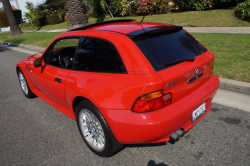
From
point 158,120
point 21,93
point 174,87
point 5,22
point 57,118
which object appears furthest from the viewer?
point 5,22

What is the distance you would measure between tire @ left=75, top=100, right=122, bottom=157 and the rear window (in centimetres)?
89

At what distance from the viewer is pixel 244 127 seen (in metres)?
2.99

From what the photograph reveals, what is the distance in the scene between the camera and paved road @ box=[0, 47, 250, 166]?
2.51m

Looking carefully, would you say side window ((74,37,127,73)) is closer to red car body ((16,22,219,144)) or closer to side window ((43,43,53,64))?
red car body ((16,22,219,144))

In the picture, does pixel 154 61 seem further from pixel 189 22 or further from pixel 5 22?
pixel 5 22

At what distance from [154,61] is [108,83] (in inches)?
22.6

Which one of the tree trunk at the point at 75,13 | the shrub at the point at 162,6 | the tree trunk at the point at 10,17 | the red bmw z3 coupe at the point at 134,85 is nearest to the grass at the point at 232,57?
the red bmw z3 coupe at the point at 134,85

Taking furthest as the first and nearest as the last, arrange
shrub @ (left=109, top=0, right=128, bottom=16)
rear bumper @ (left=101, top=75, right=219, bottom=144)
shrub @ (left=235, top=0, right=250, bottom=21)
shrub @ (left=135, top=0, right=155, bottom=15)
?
1. shrub @ (left=109, top=0, right=128, bottom=16)
2. shrub @ (left=135, top=0, right=155, bottom=15)
3. shrub @ (left=235, top=0, right=250, bottom=21)
4. rear bumper @ (left=101, top=75, right=219, bottom=144)

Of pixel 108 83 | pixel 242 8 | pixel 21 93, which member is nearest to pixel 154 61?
pixel 108 83

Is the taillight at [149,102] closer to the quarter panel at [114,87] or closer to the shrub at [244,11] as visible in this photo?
the quarter panel at [114,87]

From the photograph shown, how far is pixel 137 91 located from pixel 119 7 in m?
19.1

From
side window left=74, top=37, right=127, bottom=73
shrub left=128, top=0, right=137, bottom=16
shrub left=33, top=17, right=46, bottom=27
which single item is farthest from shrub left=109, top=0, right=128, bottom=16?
side window left=74, top=37, right=127, bottom=73

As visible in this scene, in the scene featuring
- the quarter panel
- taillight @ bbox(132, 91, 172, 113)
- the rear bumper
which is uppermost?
the quarter panel

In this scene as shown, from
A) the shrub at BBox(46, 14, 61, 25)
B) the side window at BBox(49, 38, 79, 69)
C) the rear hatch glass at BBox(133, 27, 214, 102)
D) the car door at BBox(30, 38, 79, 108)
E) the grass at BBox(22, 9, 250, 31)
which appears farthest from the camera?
the shrub at BBox(46, 14, 61, 25)
